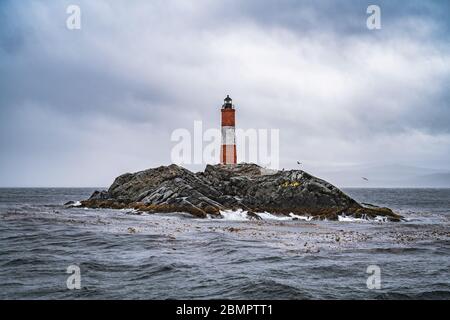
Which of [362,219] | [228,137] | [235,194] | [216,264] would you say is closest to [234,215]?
[235,194]

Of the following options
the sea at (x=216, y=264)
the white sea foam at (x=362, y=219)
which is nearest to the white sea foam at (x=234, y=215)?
the white sea foam at (x=362, y=219)

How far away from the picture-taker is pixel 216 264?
18.8 metres

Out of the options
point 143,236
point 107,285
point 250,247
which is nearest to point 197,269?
point 107,285

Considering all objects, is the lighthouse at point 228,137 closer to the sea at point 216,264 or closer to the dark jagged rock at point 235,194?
the dark jagged rock at point 235,194

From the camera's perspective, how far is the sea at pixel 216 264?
14398mm

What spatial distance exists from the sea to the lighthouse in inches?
1192

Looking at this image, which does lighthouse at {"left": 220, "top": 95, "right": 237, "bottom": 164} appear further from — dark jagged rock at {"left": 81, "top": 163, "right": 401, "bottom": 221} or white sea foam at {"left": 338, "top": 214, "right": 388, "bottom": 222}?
white sea foam at {"left": 338, "top": 214, "right": 388, "bottom": 222}

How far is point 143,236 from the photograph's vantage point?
26703mm

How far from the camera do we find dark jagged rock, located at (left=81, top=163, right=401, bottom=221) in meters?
45.8

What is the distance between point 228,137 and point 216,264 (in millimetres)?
42097

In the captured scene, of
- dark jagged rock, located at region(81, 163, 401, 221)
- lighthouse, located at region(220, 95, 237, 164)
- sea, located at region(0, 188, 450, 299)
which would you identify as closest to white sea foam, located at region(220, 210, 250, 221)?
dark jagged rock, located at region(81, 163, 401, 221)

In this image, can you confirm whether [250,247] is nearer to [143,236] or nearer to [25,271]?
[143,236]

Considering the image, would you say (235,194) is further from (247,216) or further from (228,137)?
(228,137)

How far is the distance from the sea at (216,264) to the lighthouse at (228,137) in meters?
30.3
